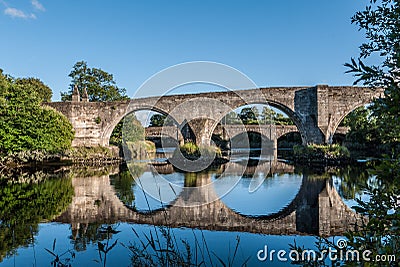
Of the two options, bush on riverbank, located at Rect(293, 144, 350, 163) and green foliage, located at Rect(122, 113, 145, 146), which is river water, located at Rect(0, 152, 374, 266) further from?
green foliage, located at Rect(122, 113, 145, 146)

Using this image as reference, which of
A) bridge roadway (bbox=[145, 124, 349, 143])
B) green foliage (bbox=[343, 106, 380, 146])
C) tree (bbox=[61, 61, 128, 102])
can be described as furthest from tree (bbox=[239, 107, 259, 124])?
green foliage (bbox=[343, 106, 380, 146])

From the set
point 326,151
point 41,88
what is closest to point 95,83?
point 41,88

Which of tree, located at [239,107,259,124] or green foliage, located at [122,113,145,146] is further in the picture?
tree, located at [239,107,259,124]

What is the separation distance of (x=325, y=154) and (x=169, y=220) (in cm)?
1348

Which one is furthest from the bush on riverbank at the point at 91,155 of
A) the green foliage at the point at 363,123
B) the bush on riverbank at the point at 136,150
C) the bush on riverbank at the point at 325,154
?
the green foliage at the point at 363,123

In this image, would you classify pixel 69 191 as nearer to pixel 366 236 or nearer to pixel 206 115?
pixel 366 236

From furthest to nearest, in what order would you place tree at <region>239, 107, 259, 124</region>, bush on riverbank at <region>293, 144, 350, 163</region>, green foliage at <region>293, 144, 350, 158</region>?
tree at <region>239, 107, 259, 124</region>, green foliage at <region>293, 144, 350, 158</region>, bush on riverbank at <region>293, 144, 350, 163</region>

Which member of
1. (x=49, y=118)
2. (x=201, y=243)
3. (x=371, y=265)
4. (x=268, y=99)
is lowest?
(x=201, y=243)

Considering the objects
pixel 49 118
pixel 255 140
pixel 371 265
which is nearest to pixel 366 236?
pixel 371 265

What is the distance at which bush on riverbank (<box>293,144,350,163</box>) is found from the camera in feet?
57.2

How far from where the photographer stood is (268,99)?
20047mm

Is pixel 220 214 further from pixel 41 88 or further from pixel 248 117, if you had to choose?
pixel 248 117

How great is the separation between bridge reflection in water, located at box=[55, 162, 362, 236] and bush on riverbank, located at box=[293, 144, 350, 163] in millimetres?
8566

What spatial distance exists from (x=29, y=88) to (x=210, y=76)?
11.4 m
